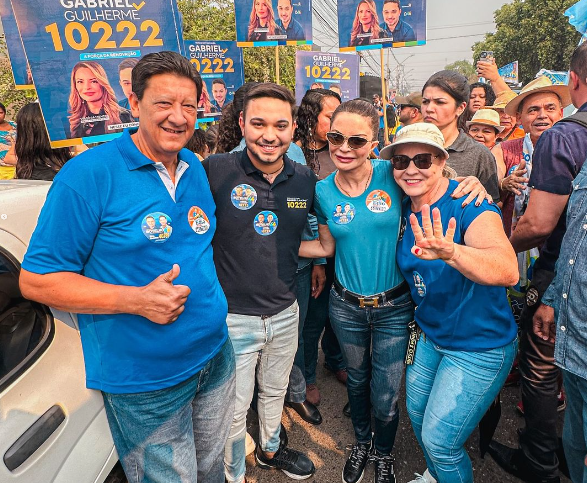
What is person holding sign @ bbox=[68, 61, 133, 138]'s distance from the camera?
2578mm

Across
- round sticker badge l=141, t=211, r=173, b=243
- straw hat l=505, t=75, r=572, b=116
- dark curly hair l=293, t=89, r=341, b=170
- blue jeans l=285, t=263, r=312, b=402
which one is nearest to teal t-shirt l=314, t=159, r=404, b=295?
blue jeans l=285, t=263, r=312, b=402

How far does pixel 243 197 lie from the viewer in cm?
192

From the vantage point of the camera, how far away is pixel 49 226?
47.0 inches

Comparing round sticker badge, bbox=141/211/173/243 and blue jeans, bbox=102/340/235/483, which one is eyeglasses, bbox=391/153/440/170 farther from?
blue jeans, bbox=102/340/235/483

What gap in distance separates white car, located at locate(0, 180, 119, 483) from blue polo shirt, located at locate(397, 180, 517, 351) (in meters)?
1.46

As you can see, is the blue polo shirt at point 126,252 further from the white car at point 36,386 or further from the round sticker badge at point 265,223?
the round sticker badge at point 265,223

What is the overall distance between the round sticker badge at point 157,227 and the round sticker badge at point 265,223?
1.90 feet

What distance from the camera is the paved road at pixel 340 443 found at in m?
2.34

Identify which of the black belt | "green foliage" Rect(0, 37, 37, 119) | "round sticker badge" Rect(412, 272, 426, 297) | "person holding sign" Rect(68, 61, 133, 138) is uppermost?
"green foliage" Rect(0, 37, 37, 119)

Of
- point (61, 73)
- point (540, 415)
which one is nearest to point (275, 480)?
point (540, 415)

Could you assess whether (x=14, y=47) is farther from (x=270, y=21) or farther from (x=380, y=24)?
(x=380, y=24)

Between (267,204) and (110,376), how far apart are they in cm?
103

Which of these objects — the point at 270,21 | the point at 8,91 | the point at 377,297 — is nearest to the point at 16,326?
the point at 377,297

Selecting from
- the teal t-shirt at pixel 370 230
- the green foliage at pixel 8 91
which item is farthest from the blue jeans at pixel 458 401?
the green foliage at pixel 8 91
